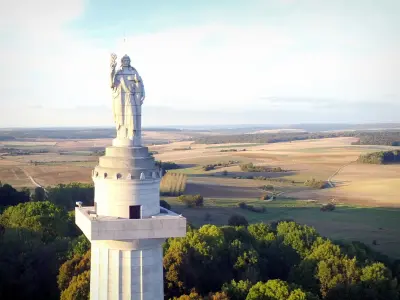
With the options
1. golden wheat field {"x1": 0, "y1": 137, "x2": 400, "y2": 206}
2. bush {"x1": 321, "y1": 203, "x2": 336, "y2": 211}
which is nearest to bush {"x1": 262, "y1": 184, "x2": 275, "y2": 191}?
golden wheat field {"x1": 0, "y1": 137, "x2": 400, "y2": 206}

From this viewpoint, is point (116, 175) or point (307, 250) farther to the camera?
point (307, 250)

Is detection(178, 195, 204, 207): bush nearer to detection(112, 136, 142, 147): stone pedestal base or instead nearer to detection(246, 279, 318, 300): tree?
detection(246, 279, 318, 300): tree

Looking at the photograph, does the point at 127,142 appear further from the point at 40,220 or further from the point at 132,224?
the point at 40,220

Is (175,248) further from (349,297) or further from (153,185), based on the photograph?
(153,185)

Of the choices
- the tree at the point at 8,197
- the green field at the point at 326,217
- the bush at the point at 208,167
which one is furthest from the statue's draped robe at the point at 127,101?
the bush at the point at 208,167

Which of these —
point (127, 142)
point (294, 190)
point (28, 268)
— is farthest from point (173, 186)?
point (127, 142)

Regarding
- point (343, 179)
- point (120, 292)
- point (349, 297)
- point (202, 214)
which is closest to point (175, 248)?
point (349, 297)

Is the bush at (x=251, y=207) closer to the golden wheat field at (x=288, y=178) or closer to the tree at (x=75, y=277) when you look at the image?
the golden wheat field at (x=288, y=178)

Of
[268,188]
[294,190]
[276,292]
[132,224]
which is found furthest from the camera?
[268,188]
